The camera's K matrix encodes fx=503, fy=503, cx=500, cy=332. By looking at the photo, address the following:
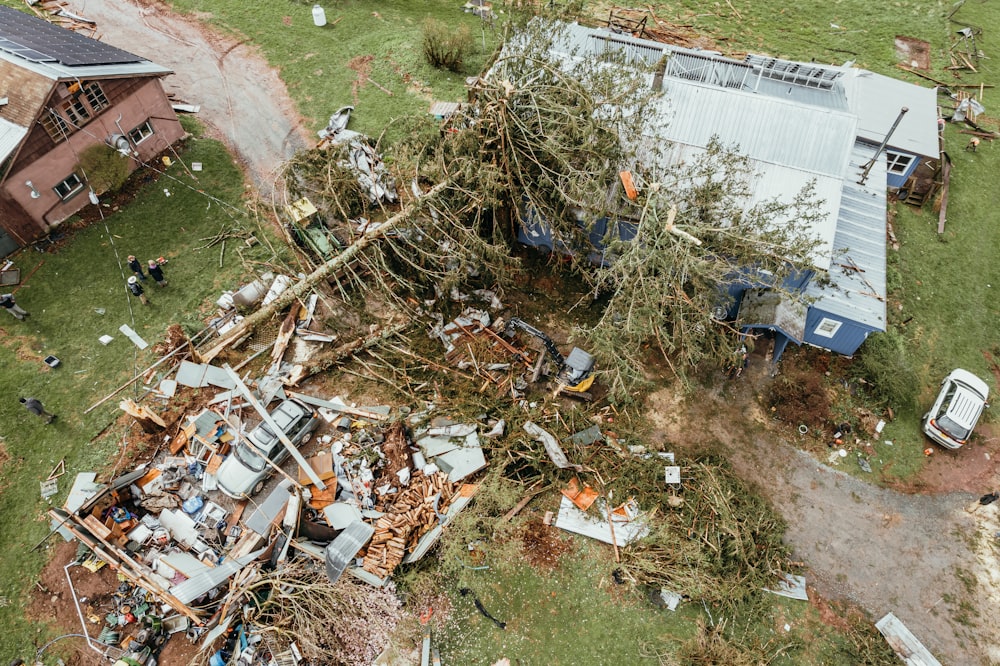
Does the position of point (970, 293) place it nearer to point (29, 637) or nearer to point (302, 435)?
point (302, 435)

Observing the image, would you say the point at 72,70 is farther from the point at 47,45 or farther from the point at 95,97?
the point at 47,45

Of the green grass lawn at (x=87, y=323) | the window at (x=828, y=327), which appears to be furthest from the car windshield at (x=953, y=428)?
the green grass lawn at (x=87, y=323)

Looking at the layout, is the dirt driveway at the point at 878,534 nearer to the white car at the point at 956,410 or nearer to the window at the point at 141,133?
the white car at the point at 956,410

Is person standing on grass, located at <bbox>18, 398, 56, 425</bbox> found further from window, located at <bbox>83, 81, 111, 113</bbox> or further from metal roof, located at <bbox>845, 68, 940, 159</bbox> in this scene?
metal roof, located at <bbox>845, 68, 940, 159</bbox>

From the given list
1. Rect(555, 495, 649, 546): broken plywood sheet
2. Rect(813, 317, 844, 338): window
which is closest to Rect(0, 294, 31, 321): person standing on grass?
Rect(555, 495, 649, 546): broken plywood sheet

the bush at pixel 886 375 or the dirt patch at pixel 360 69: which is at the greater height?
the dirt patch at pixel 360 69

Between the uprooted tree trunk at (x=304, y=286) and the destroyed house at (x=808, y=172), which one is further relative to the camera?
the uprooted tree trunk at (x=304, y=286)

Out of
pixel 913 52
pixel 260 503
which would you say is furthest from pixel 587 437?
pixel 913 52
